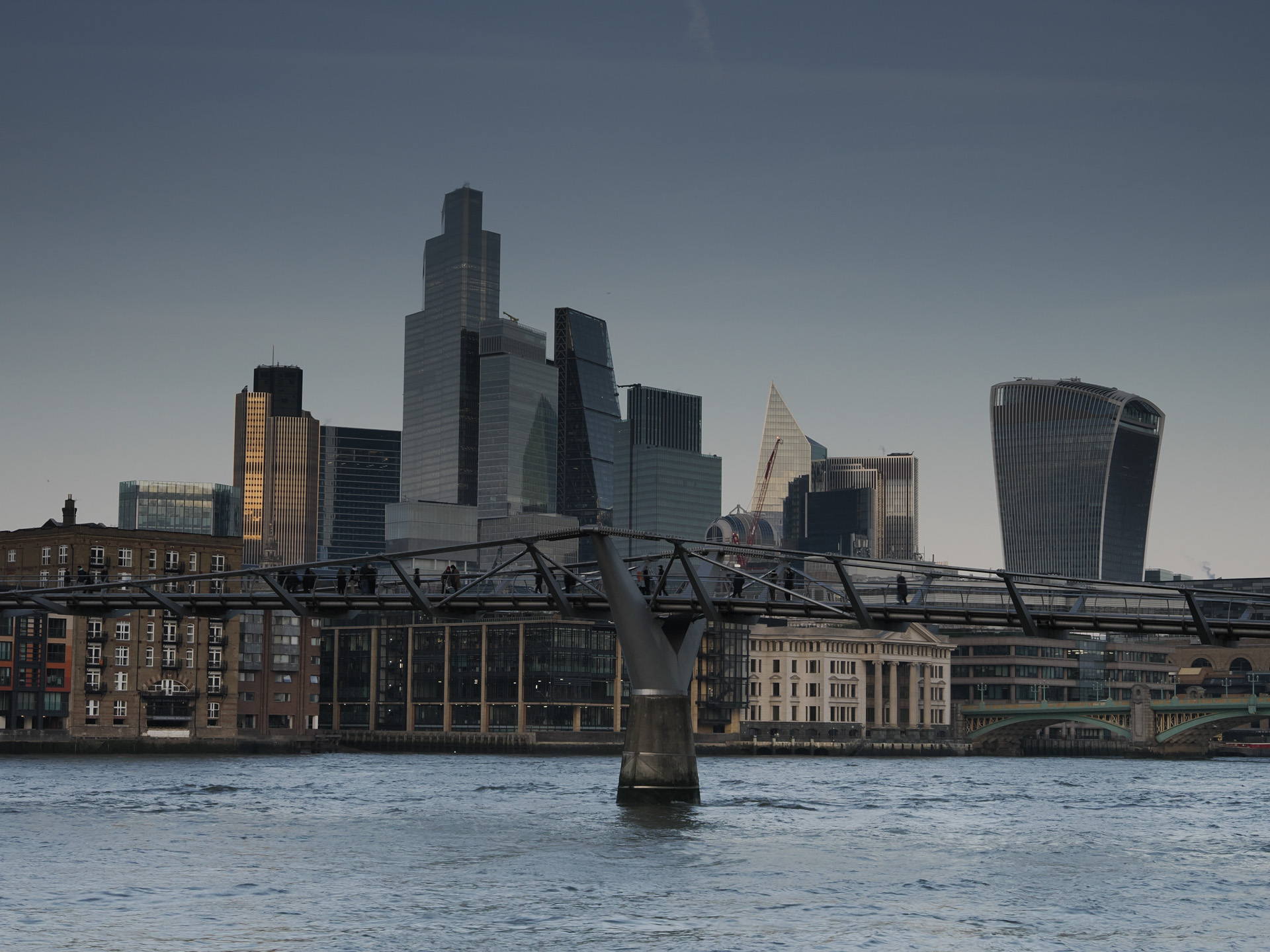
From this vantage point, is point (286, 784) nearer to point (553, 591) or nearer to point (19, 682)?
point (553, 591)

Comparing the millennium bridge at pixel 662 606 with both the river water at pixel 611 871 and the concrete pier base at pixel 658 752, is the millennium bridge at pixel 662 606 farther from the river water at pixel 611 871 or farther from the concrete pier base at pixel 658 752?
the river water at pixel 611 871

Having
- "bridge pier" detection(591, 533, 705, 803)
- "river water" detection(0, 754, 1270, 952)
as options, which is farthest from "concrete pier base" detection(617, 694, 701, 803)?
"river water" detection(0, 754, 1270, 952)

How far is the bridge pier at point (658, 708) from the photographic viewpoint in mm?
84125

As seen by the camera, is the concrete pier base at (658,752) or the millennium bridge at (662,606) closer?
the millennium bridge at (662,606)

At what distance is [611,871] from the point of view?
60.5 metres

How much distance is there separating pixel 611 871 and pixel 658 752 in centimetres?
2546

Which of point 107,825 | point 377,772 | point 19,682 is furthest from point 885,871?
point 19,682

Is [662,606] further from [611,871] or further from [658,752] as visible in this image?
[611,871]

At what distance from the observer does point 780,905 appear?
53.1 m

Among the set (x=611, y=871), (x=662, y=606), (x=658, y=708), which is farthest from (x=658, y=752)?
(x=611, y=871)

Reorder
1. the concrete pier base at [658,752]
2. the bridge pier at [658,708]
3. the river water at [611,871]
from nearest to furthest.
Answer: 1. the river water at [611,871]
2. the bridge pier at [658,708]
3. the concrete pier base at [658,752]

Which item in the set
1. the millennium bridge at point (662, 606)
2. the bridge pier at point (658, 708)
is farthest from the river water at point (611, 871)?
the millennium bridge at point (662, 606)

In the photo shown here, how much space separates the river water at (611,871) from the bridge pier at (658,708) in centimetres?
196

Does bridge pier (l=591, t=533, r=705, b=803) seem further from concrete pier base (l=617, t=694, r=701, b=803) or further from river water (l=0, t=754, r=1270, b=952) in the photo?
river water (l=0, t=754, r=1270, b=952)
